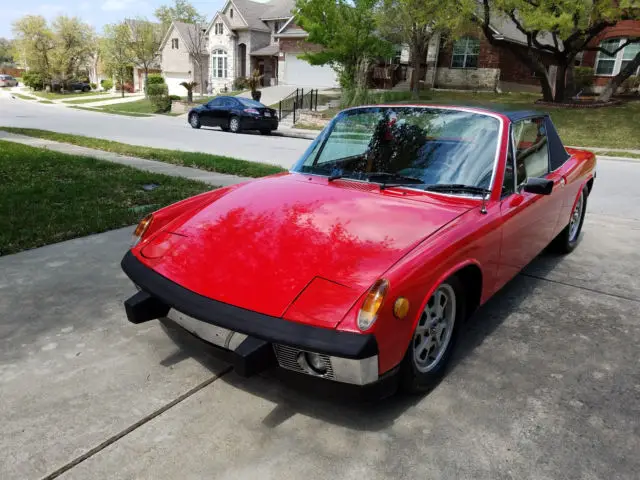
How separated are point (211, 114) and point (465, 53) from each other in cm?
2080

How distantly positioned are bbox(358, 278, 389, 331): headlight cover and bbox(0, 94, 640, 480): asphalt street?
0.43 m

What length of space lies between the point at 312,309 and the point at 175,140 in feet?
45.3

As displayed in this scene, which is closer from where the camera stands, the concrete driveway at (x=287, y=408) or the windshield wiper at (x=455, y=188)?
the concrete driveway at (x=287, y=408)

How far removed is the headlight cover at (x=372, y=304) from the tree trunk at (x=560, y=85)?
25537 millimetres

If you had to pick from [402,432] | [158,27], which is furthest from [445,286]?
[158,27]

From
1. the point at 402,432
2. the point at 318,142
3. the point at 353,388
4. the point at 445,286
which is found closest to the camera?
the point at 353,388

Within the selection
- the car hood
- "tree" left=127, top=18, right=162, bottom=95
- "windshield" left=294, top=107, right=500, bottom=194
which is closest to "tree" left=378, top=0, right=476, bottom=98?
Result: "windshield" left=294, top=107, right=500, bottom=194

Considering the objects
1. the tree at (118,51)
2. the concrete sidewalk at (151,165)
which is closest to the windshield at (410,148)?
the concrete sidewalk at (151,165)

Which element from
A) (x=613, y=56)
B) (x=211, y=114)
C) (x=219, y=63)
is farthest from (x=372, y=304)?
(x=219, y=63)

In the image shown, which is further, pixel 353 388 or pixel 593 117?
pixel 593 117

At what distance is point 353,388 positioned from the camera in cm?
223

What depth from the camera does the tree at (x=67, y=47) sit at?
57.7m

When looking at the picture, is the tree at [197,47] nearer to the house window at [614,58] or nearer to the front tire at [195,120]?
the front tire at [195,120]

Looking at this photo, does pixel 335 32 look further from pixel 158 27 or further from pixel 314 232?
pixel 158 27
